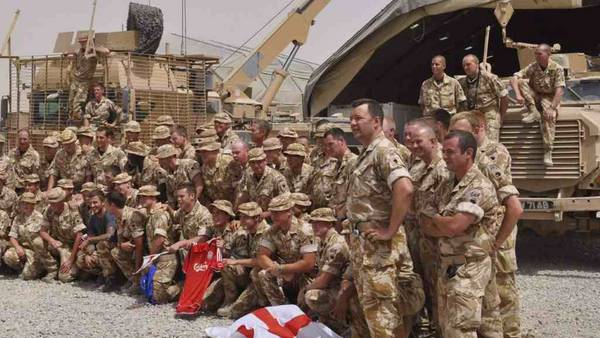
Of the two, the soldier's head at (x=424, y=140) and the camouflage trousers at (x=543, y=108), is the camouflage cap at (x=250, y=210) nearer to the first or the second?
the soldier's head at (x=424, y=140)

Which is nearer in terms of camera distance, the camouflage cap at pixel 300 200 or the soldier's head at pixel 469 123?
the soldier's head at pixel 469 123

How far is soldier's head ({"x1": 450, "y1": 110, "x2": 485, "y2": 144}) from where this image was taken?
17.4 ft

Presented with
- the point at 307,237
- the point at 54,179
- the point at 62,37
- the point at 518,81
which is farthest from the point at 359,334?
the point at 62,37

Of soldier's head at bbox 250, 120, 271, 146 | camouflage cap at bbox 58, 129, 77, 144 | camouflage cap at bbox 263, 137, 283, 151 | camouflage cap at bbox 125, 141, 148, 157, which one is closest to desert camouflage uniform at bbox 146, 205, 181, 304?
camouflage cap at bbox 263, 137, 283, 151

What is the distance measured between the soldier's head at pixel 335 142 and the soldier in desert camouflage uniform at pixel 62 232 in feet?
11.0

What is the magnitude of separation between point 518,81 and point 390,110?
8.40 ft

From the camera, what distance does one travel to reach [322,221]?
5.98 metres

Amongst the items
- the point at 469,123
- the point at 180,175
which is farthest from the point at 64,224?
the point at 469,123

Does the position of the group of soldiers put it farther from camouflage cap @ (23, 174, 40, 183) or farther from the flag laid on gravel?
the flag laid on gravel

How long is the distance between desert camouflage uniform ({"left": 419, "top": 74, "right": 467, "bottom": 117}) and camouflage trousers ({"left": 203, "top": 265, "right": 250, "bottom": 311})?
2.99 meters

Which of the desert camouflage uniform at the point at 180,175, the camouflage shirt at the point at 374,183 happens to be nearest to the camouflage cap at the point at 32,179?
the desert camouflage uniform at the point at 180,175

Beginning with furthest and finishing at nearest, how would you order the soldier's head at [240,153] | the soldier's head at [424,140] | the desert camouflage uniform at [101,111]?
the desert camouflage uniform at [101,111]
the soldier's head at [240,153]
the soldier's head at [424,140]

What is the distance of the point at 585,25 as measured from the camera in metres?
14.4

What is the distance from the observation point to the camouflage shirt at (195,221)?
7289 millimetres
